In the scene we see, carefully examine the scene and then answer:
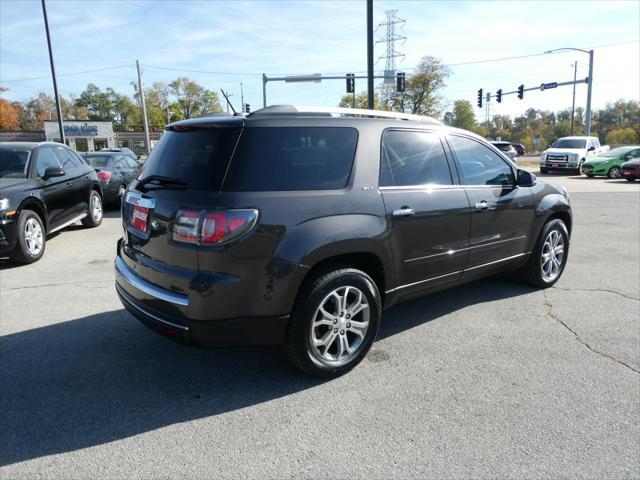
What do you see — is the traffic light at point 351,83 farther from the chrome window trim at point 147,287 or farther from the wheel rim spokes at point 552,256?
the chrome window trim at point 147,287

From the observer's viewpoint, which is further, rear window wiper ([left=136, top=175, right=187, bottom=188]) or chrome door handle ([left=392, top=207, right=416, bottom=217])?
chrome door handle ([left=392, top=207, right=416, bottom=217])

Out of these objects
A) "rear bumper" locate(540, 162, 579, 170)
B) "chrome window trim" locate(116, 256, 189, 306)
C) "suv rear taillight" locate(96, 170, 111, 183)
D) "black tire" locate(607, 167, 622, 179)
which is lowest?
"black tire" locate(607, 167, 622, 179)

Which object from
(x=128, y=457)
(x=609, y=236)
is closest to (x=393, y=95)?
(x=609, y=236)

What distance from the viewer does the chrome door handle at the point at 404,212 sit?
137 inches

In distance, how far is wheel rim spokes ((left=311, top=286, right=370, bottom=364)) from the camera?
3219 millimetres

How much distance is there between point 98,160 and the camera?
11398mm

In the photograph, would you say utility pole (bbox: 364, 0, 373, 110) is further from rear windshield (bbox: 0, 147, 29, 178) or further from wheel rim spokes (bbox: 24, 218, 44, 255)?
wheel rim spokes (bbox: 24, 218, 44, 255)

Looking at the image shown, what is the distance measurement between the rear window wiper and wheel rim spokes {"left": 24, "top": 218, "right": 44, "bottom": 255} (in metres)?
4.05

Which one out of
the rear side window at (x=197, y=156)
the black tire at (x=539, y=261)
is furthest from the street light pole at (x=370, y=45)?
the rear side window at (x=197, y=156)

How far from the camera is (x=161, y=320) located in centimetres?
300

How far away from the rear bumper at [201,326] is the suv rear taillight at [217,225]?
40cm

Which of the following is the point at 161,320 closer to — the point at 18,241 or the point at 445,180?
the point at 445,180

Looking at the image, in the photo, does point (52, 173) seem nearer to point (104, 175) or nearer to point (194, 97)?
point (104, 175)

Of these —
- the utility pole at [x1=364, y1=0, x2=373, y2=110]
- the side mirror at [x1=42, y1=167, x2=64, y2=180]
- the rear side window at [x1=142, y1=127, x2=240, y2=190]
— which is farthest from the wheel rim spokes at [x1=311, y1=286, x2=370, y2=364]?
the utility pole at [x1=364, y1=0, x2=373, y2=110]
